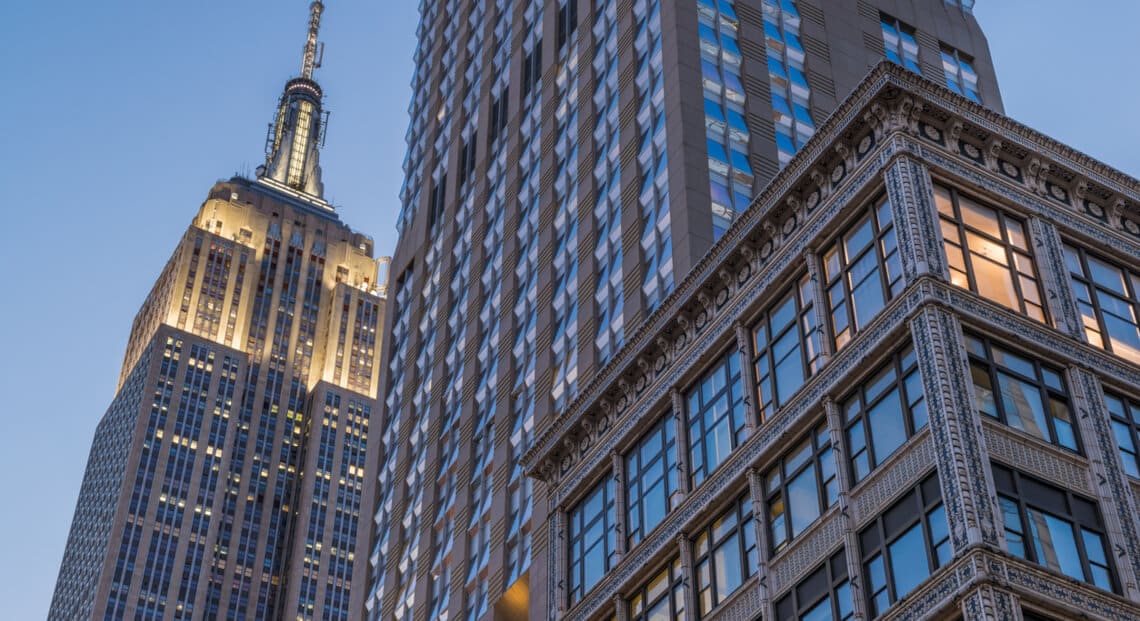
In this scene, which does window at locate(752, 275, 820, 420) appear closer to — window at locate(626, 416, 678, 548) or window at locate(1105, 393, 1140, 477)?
window at locate(626, 416, 678, 548)

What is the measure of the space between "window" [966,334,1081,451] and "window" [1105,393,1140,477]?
1.44m

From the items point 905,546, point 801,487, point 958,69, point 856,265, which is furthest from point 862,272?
point 958,69

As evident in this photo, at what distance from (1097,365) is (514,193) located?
56.4m

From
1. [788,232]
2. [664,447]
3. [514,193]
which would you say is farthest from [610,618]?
[514,193]

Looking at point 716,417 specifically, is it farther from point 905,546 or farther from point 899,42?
point 899,42

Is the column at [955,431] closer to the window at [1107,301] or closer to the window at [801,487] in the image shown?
the window at [801,487]

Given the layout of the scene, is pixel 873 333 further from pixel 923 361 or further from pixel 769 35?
pixel 769 35

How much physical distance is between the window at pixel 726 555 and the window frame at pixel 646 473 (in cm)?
259

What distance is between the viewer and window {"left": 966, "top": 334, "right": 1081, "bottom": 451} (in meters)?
38.3

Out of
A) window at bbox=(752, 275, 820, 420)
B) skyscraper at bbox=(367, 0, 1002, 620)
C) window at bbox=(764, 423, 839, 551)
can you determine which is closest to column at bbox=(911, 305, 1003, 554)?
window at bbox=(764, 423, 839, 551)

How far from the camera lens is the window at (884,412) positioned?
3825 cm

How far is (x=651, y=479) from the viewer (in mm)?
49125

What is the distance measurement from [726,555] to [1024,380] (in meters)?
9.37

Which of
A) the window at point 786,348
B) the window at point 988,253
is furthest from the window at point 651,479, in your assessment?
the window at point 988,253
